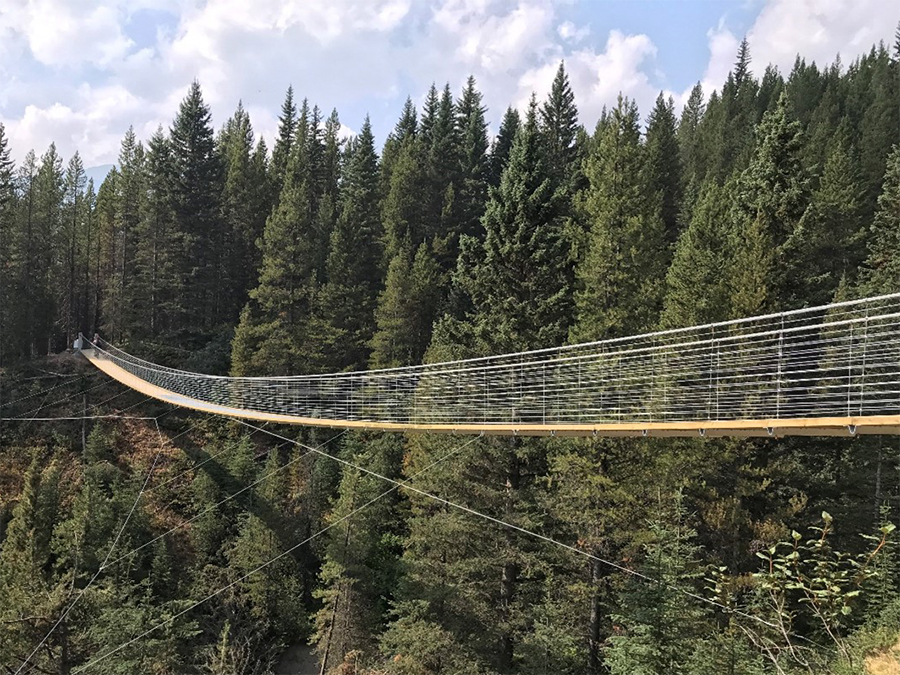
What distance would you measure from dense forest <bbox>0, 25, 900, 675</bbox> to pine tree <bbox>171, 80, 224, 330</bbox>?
0.14 m

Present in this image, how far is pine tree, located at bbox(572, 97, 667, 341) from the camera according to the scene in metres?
9.39

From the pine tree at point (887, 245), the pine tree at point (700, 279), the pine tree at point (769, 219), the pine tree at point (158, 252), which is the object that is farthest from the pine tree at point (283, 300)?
the pine tree at point (887, 245)

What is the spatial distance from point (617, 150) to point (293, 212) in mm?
14917

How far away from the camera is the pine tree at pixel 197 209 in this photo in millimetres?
25147

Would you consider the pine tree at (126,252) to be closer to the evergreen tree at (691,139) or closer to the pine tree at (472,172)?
the pine tree at (472,172)

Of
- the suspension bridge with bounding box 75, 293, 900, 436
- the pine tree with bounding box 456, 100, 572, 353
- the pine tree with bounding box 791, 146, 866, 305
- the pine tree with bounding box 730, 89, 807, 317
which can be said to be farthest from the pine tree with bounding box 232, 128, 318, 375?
the pine tree with bounding box 791, 146, 866, 305

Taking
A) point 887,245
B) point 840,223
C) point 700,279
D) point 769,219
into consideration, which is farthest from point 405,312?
point 840,223

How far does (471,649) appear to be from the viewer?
938cm

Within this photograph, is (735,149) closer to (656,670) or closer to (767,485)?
(767,485)

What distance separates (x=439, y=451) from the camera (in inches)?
412

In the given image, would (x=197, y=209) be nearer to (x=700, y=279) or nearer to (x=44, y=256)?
(x=44, y=256)

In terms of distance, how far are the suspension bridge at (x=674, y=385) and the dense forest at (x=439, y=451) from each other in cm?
59

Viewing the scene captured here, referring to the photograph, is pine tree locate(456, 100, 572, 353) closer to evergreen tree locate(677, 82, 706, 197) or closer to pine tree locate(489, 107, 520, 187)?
evergreen tree locate(677, 82, 706, 197)

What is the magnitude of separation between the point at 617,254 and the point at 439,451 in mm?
4756
